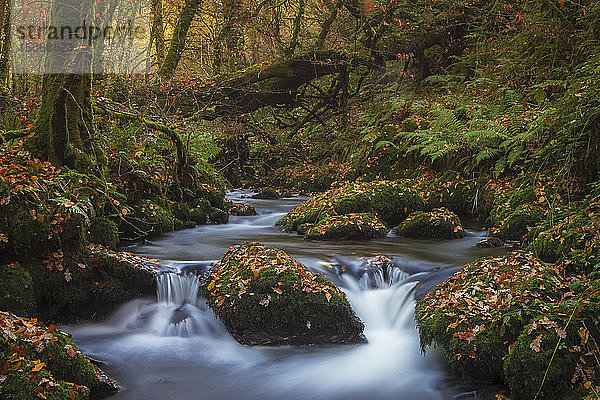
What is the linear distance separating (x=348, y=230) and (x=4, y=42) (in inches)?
342

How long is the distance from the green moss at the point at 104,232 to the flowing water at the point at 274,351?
70cm

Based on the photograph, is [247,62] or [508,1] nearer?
[508,1]

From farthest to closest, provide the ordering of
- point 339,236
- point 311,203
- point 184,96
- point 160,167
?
point 184,96
point 311,203
point 160,167
point 339,236

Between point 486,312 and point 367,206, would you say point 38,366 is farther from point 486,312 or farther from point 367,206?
point 367,206

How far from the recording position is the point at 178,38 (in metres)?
13.8

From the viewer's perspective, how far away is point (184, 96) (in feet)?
43.1

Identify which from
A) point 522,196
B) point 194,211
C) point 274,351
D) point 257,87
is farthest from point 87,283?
point 257,87

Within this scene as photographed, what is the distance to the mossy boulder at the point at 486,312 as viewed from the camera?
14.6 ft

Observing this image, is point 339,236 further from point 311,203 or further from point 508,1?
point 508,1

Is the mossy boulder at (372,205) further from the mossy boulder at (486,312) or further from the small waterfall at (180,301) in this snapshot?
the mossy boulder at (486,312)

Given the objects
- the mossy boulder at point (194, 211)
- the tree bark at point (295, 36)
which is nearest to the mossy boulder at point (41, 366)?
the mossy boulder at point (194, 211)

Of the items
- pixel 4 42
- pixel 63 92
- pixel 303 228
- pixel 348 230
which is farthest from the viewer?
pixel 4 42

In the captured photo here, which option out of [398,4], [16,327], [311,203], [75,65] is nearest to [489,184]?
[311,203]

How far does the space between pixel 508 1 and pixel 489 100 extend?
3846 mm
